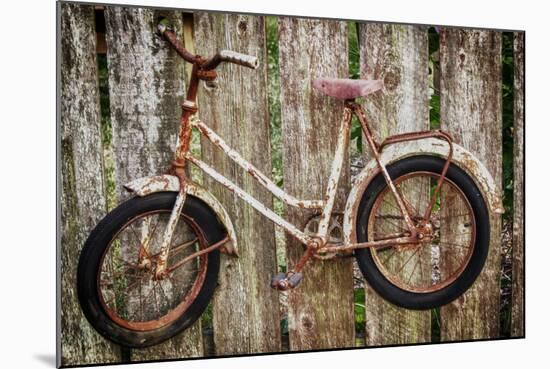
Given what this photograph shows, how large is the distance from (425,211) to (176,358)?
1.21 meters

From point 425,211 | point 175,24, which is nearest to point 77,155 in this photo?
point 175,24

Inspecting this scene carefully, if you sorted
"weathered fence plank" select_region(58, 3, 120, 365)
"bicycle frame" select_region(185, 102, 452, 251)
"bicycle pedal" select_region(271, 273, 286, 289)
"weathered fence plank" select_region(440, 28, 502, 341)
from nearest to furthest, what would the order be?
"weathered fence plank" select_region(58, 3, 120, 365), "bicycle frame" select_region(185, 102, 452, 251), "bicycle pedal" select_region(271, 273, 286, 289), "weathered fence plank" select_region(440, 28, 502, 341)

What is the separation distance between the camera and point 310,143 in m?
3.10

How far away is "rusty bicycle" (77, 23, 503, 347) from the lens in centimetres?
288

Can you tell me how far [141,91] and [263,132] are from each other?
1.68ft

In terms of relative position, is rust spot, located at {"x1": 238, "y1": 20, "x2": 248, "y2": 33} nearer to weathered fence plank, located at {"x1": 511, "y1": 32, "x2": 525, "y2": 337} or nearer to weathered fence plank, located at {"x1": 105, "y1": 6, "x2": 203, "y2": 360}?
weathered fence plank, located at {"x1": 105, "y1": 6, "x2": 203, "y2": 360}

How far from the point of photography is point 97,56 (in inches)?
112

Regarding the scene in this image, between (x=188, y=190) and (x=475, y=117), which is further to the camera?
(x=475, y=117)

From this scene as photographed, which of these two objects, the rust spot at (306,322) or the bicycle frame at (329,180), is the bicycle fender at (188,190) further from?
the rust spot at (306,322)

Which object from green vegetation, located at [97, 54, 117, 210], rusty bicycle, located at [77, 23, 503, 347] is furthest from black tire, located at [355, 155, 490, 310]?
green vegetation, located at [97, 54, 117, 210]

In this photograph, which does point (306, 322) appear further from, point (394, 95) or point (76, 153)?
point (76, 153)

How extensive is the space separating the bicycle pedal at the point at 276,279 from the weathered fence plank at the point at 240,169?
0.02m

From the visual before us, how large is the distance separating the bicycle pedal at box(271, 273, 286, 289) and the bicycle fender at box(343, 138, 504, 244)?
30cm

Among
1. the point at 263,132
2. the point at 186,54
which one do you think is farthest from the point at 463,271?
the point at 186,54
